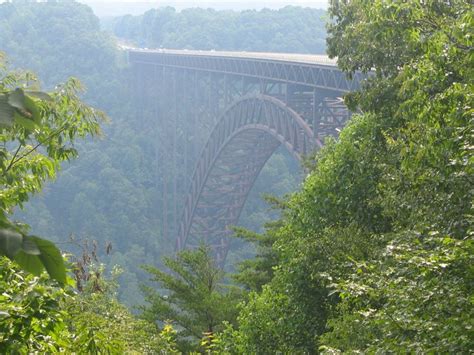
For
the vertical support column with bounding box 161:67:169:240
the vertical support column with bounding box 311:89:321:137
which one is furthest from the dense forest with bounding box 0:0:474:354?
the vertical support column with bounding box 161:67:169:240

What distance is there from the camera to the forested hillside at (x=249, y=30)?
86250mm

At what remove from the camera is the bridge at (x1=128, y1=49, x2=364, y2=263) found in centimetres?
3015

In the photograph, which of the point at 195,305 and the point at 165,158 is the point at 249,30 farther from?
the point at 195,305

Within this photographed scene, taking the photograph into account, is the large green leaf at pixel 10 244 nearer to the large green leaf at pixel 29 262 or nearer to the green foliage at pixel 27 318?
the large green leaf at pixel 29 262

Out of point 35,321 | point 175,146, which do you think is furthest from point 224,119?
point 35,321

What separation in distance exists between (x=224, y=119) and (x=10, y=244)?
142 ft

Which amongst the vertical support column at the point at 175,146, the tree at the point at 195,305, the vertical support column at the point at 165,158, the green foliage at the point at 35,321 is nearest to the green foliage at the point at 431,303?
the green foliage at the point at 35,321

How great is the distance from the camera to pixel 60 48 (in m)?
90.2

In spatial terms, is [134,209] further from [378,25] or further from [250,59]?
[378,25]

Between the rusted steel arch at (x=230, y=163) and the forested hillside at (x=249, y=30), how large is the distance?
3419 cm

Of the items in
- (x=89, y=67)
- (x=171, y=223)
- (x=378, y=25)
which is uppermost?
(x=378, y=25)

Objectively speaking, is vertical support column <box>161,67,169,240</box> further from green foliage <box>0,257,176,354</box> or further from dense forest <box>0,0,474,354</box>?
green foliage <box>0,257,176,354</box>

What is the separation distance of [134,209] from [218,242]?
60.4 ft

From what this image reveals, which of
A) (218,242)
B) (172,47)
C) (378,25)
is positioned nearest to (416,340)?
(378,25)
